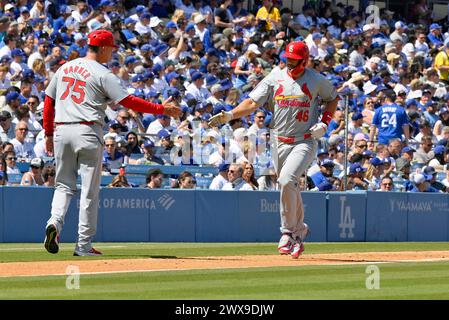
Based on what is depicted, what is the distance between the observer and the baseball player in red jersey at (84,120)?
1206 cm

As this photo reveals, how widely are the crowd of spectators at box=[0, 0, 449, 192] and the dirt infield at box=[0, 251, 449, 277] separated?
6.38 feet

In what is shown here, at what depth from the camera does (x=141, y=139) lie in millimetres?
20422

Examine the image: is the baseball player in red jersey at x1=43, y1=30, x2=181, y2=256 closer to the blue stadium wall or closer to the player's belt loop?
the player's belt loop

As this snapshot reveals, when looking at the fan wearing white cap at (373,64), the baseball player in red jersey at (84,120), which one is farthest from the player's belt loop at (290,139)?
the fan wearing white cap at (373,64)

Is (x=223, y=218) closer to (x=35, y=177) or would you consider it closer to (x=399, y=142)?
(x=35, y=177)

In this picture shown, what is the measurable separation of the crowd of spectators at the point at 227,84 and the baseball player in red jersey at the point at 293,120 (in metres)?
0.27

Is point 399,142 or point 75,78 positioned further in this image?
point 399,142

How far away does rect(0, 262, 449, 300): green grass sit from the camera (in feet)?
28.4

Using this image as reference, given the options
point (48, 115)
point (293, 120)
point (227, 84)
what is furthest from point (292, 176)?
point (227, 84)

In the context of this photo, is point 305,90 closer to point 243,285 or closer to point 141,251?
point 141,251

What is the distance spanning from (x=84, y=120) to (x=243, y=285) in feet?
11.1

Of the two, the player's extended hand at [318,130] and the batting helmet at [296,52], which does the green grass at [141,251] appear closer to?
the player's extended hand at [318,130]
